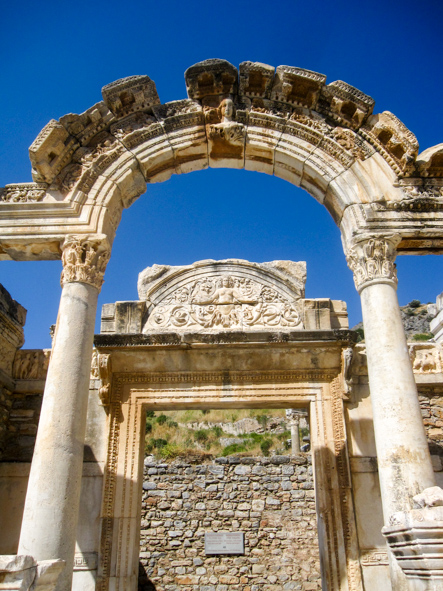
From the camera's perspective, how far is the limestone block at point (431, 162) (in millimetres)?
6555

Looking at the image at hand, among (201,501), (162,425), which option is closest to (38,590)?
(201,501)

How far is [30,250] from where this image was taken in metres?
6.54

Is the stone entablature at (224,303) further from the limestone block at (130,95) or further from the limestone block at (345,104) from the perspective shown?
the limestone block at (130,95)

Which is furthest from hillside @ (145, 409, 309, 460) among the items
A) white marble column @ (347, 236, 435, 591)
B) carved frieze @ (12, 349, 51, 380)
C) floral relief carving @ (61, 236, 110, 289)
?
white marble column @ (347, 236, 435, 591)

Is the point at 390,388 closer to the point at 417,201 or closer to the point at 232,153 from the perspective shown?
Result: the point at 417,201

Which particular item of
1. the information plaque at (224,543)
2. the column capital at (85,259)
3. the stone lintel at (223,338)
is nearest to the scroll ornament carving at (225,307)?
the stone lintel at (223,338)

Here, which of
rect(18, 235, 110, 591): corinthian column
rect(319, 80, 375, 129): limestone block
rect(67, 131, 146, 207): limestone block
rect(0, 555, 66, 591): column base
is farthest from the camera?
rect(319, 80, 375, 129): limestone block

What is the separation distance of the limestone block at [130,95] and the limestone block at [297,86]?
5.93ft

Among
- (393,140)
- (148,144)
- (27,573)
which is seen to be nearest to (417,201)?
(393,140)

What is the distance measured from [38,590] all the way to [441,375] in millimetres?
6963

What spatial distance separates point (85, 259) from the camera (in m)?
6.12

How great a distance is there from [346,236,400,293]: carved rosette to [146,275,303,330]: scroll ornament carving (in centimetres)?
270

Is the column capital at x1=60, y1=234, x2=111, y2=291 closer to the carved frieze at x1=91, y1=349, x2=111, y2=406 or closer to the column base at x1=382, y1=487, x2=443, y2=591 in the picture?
the carved frieze at x1=91, y1=349, x2=111, y2=406

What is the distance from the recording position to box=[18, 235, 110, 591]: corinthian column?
15.2ft
